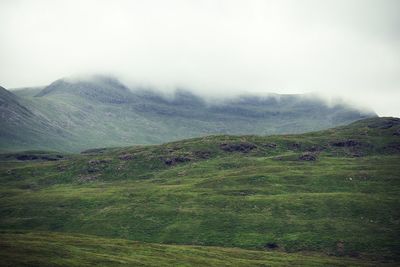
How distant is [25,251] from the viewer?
362 feet

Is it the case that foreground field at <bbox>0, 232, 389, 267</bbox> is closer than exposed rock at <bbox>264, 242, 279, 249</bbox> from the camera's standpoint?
Yes

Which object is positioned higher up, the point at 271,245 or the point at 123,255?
the point at 123,255

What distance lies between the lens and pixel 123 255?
405 ft

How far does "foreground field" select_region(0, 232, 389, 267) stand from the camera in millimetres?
107438

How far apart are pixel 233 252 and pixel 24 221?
308ft

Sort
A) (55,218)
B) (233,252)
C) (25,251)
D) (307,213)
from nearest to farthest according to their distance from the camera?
1. (25,251)
2. (233,252)
3. (307,213)
4. (55,218)

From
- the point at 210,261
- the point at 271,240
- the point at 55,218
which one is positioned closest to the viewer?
the point at 210,261

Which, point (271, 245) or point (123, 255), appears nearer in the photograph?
point (123, 255)

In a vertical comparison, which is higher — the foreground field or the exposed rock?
the foreground field

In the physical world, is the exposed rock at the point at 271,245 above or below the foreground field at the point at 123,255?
below

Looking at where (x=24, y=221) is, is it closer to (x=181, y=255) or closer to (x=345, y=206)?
(x=181, y=255)

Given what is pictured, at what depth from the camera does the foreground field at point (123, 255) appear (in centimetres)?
10744

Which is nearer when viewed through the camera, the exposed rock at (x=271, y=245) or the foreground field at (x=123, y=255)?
the foreground field at (x=123, y=255)

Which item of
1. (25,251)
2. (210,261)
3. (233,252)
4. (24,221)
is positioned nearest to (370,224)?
(233,252)
